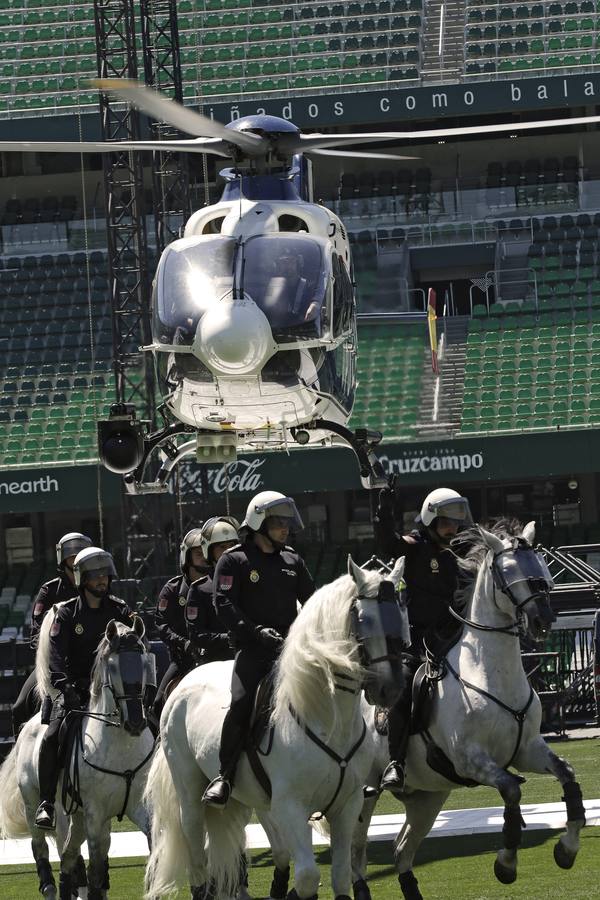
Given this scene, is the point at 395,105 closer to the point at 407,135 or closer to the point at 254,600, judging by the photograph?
the point at 407,135

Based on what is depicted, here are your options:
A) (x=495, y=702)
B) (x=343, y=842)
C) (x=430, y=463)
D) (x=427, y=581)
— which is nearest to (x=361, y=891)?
(x=343, y=842)

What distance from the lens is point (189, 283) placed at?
14953mm

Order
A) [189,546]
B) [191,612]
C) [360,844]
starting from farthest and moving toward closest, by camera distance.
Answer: [189,546]
[191,612]
[360,844]

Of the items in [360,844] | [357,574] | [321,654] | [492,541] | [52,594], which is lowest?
[360,844]

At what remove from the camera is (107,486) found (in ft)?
88.7

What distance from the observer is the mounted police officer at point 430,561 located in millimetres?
9820

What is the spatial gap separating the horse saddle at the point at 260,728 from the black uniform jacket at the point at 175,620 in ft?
10.0

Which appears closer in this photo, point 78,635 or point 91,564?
point 91,564

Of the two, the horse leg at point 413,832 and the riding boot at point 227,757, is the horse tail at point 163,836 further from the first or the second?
the horse leg at point 413,832

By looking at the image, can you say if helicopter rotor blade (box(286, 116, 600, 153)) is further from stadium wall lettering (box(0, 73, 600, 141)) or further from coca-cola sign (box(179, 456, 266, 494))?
stadium wall lettering (box(0, 73, 600, 141))

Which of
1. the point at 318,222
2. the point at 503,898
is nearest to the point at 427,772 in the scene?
the point at 503,898

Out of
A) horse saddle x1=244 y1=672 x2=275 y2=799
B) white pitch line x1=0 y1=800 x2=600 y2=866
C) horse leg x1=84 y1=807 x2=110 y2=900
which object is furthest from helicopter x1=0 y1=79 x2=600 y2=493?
horse saddle x1=244 y1=672 x2=275 y2=799

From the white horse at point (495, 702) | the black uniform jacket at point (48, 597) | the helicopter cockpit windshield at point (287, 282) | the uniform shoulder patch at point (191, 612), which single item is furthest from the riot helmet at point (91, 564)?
the helicopter cockpit windshield at point (287, 282)

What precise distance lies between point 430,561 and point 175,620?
276cm
